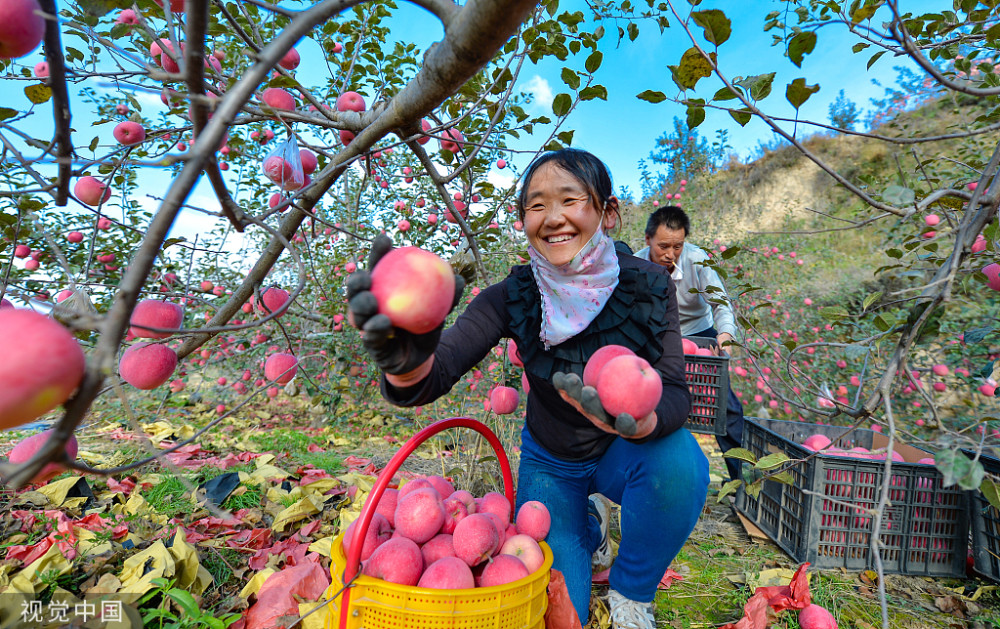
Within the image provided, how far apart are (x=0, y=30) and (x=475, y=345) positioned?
4.12 feet

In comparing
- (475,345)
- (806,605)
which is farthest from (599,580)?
(475,345)

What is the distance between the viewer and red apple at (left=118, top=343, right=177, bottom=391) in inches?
55.7

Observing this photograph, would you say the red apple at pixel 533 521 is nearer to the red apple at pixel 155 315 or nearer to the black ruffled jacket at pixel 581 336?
the black ruffled jacket at pixel 581 336

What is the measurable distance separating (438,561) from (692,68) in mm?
1537

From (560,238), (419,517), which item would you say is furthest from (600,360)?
Result: (419,517)

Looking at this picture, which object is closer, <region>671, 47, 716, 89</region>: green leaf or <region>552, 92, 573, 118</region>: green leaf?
<region>671, 47, 716, 89</region>: green leaf

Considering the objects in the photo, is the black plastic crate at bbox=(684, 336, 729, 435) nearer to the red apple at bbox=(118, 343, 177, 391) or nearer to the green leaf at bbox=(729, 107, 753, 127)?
the green leaf at bbox=(729, 107, 753, 127)

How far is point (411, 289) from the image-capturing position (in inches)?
34.9

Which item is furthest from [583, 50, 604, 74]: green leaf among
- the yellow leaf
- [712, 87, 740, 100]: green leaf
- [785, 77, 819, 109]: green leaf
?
the yellow leaf

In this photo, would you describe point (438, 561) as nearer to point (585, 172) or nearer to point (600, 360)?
point (600, 360)

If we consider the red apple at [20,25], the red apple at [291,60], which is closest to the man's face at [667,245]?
the red apple at [291,60]

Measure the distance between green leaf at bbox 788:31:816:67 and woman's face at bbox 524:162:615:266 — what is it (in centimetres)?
66

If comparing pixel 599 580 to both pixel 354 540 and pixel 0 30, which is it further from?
pixel 0 30

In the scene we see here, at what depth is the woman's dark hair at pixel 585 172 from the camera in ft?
5.43
